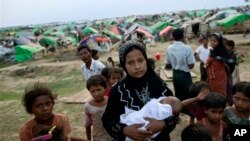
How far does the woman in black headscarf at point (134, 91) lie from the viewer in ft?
7.13

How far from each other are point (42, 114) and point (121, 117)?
30.0 inches

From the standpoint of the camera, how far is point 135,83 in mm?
2211

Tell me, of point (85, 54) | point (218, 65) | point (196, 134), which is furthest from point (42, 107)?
point (218, 65)

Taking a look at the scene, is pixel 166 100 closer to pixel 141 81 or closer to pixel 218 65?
pixel 141 81

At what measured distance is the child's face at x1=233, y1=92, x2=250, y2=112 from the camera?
293 centimetres

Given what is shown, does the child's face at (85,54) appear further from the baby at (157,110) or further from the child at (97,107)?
the baby at (157,110)

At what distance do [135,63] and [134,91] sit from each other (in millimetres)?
184

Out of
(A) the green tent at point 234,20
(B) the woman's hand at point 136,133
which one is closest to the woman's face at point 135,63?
(B) the woman's hand at point 136,133

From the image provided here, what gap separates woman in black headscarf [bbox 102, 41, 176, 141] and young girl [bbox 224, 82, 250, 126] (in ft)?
3.04

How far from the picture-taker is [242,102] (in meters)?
2.94

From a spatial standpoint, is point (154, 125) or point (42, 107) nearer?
point (154, 125)

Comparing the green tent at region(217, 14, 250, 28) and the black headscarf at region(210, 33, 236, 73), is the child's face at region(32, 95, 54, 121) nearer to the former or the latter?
the black headscarf at region(210, 33, 236, 73)

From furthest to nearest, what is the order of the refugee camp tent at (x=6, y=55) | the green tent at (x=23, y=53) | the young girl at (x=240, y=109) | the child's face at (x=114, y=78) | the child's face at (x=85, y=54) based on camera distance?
the refugee camp tent at (x=6, y=55)
the green tent at (x=23, y=53)
the child's face at (x=85, y=54)
the child's face at (x=114, y=78)
the young girl at (x=240, y=109)

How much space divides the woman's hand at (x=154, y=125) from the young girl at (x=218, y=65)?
9.59 feet
